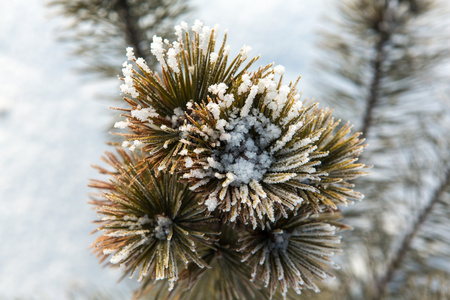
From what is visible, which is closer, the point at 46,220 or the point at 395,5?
the point at 395,5

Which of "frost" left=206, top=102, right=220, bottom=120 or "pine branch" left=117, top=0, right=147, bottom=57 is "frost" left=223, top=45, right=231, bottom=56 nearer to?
"frost" left=206, top=102, right=220, bottom=120

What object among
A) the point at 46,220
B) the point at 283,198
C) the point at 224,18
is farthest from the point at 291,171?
the point at 46,220

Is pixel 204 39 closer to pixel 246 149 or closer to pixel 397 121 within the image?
pixel 246 149

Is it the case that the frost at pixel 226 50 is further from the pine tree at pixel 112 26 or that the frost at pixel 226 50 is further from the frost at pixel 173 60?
the pine tree at pixel 112 26

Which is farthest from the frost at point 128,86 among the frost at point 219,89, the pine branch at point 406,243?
the pine branch at point 406,243

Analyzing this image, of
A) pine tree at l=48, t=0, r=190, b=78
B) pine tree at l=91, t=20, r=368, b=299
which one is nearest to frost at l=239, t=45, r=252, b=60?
pine tree at l=91, t=20, r=368, b=299

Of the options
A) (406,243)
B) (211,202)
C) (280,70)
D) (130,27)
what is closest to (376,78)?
(406,243)

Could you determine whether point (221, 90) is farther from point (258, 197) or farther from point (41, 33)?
point (41, 33)
